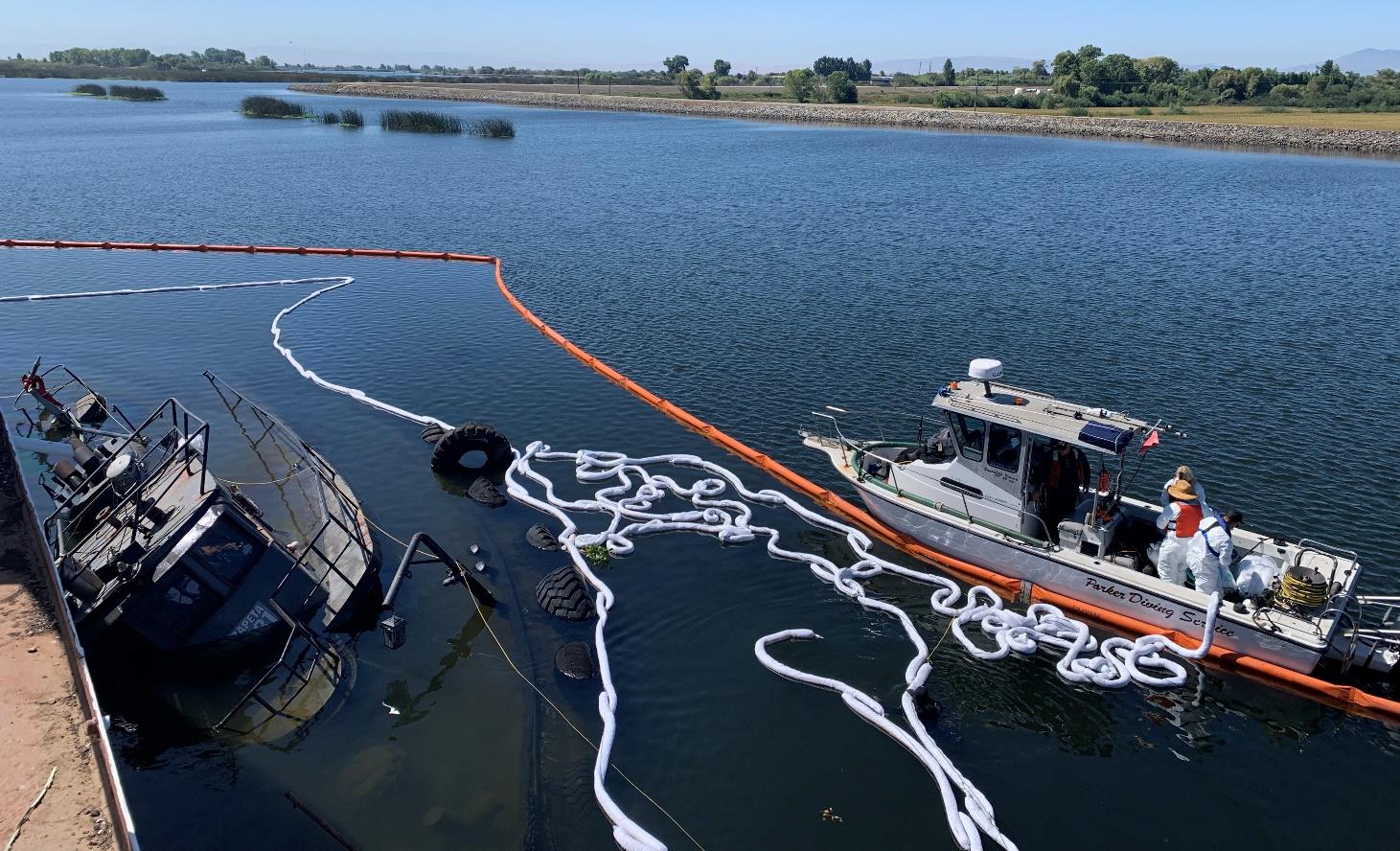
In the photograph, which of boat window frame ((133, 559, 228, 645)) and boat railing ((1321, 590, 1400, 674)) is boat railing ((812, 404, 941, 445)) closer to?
boat railing ((1321, 590, 1400, 674))

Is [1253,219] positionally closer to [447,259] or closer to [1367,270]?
[1367,270]

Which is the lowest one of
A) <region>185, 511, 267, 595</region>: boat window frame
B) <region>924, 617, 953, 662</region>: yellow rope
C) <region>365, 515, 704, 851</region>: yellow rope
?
<region>365, 515, 704, 851</region>: yellow rope

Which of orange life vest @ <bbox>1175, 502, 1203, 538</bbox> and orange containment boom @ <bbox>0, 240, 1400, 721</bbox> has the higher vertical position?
orange life vest @ <bbox>1175, 502, 1203, 538</bbox>

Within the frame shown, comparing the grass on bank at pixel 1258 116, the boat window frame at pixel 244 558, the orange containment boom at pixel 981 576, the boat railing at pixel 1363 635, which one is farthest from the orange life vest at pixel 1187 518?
the grass on bank at pixel 1258 116

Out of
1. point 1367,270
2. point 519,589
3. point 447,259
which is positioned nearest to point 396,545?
point 519,589

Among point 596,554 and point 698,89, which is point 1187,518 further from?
point 698,89

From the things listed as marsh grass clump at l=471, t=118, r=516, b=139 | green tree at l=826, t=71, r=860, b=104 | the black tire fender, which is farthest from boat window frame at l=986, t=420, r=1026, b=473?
green tree at l=826, t=71, r=860, b=104

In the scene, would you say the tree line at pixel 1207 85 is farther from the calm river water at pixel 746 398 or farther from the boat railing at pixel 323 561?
the boat railing at pixel 323 561
